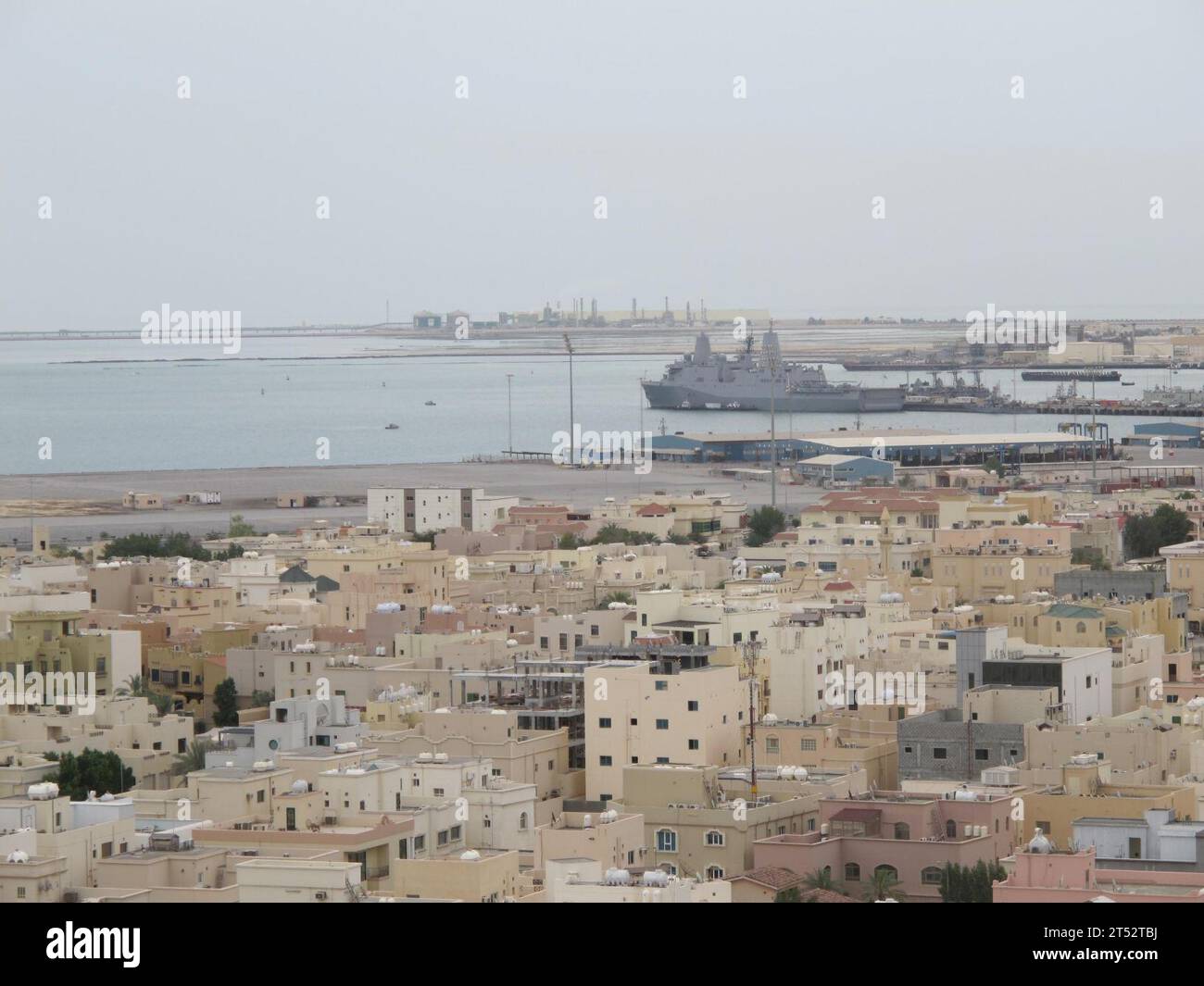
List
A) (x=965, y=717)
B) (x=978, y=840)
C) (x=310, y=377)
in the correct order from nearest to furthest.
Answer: (x=978, y=840) < (x=965, y=717) < (x=310, y=377)

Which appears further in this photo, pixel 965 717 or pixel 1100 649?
pixel 1100 649

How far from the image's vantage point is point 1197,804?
10438 mm

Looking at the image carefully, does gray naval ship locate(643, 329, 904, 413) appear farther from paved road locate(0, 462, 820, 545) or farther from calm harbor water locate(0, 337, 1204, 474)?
paved road locate(0, 462, 820, 545)

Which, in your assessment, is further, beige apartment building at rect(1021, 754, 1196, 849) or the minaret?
the minaret

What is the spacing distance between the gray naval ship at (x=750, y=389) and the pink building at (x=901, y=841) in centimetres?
6177

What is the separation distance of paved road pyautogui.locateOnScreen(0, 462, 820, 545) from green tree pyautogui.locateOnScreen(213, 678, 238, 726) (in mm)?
13112

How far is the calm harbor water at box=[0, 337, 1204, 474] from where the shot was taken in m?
58.4

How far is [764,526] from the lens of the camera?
1061 inches

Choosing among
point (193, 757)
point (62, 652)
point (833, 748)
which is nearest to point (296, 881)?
point (833, 748)

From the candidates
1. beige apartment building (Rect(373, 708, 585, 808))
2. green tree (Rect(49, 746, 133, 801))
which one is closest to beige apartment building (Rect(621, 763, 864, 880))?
beige apartment building (Rect(373, 708, 585, 808))

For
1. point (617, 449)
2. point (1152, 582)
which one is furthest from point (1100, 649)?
point (617, 449)

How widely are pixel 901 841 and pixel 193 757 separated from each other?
15.4 feet
